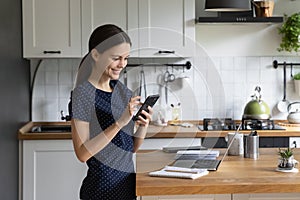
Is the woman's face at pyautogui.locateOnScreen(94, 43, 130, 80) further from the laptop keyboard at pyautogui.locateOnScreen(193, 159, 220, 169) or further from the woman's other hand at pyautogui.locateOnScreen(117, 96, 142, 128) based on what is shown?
the laptop keyboard at pyautogui.locateOnScreen(193, 159, 220, 169)

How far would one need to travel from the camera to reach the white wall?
445 centimetres

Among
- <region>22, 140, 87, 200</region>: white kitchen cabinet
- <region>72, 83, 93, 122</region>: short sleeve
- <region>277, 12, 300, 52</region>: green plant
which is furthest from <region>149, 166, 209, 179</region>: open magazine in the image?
<region>277, 12, 300, 52</region>: green plant

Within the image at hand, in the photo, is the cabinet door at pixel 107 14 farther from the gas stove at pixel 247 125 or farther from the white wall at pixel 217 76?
the gas stove at pixel 247 125

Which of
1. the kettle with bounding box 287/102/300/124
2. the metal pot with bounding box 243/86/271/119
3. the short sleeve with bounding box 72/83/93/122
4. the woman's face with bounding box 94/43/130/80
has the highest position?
the woman's face with bounding box 94/43/130/80

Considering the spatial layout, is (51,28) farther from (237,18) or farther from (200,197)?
(200,197)

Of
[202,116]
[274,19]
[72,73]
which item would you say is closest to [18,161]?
[72,73]

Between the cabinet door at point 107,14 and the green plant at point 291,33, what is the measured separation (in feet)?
4.06

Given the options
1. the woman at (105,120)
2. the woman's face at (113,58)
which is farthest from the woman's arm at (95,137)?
the woman's face at (113,58)

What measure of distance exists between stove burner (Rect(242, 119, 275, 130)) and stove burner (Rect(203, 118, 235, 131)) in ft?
0.32

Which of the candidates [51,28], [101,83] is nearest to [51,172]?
[51,28]

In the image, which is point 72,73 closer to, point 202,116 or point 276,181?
point 202,116

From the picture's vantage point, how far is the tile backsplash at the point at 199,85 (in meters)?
4.45

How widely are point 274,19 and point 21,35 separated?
1942mm

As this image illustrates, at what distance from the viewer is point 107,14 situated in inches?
161
